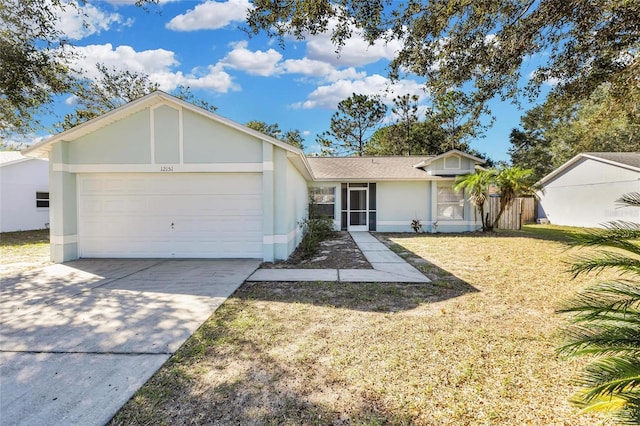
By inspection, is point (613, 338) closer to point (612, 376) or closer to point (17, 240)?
point (612, 376)

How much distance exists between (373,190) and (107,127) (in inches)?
462

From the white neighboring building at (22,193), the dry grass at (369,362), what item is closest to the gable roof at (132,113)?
the dry grass at (369,362)

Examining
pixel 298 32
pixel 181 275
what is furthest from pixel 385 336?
pixel 298 32

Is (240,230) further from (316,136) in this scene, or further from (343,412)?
(316,136)

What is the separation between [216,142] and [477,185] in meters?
12.1

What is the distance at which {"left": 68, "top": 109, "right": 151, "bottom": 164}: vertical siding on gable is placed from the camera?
29.0ft

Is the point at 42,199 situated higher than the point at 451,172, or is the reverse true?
the point at 451,172

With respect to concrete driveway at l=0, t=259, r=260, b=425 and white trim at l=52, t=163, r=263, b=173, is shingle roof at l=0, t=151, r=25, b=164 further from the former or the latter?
concrete driveway at l=0, t=259, r=260, b=425

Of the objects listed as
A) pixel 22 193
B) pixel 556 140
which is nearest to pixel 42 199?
pixel 22 193

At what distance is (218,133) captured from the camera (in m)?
8.70

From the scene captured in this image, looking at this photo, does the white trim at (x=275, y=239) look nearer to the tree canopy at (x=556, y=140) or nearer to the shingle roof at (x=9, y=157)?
the shingle roof at (x=9, y=157)

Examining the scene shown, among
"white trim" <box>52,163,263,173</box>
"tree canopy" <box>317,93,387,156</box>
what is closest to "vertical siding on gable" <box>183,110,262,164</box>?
"white trim" <box>52,163,263,173</box>

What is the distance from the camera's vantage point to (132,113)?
347 inches

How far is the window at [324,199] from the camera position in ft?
54.4
